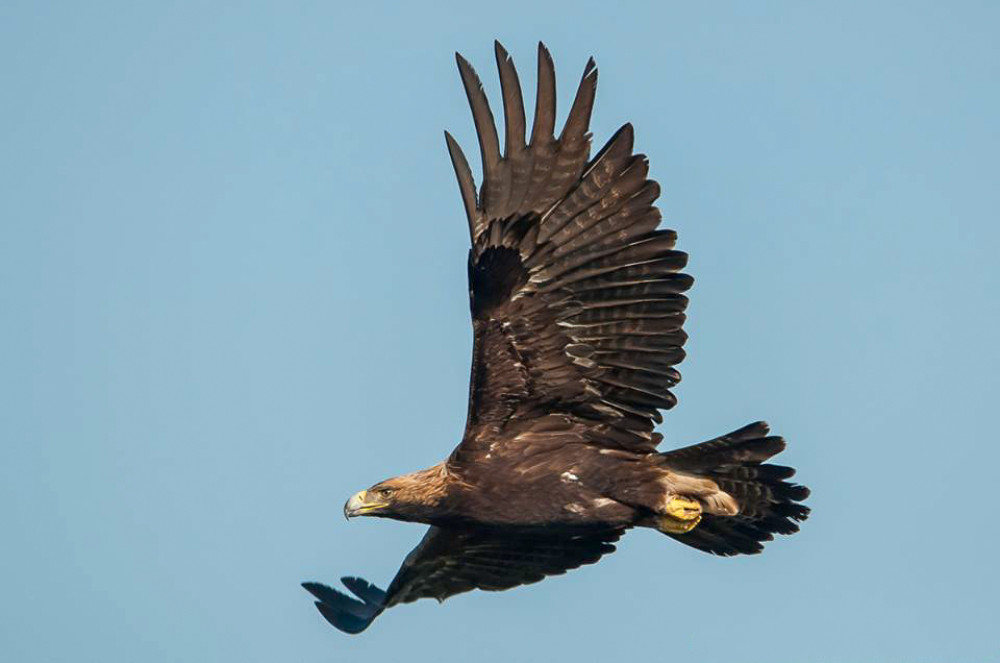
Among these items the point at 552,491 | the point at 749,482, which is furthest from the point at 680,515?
the point at 552,491

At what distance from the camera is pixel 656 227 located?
12.9 m

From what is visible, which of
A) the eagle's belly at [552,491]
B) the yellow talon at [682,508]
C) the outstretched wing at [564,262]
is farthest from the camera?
the yellow talon at [682,508]

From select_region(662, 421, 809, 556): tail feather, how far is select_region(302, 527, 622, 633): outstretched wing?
1115 millimetres

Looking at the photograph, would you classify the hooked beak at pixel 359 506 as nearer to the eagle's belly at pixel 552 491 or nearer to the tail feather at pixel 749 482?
the eagle's belly at pixel 552 491

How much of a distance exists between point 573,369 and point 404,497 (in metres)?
1.58

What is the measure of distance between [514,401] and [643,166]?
6.52 feet

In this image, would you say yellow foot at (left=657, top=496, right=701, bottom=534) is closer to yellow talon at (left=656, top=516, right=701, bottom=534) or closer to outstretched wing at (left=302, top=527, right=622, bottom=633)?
yellow talon at (left=656, top=516, right=701, bottom=534)

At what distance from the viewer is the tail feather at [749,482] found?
1345cm

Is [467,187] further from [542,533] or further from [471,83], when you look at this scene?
[542,533]

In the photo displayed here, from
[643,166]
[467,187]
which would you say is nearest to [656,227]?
[643,166]

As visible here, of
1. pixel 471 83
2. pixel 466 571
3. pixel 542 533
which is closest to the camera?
pixel 471 83

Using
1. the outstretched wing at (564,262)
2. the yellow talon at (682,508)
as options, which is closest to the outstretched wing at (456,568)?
the yellow talon at (682,508)

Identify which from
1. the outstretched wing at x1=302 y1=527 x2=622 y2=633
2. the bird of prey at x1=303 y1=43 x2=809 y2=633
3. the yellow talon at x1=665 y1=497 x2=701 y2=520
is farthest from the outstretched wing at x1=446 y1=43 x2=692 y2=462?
the outstretched wing at x1=302 y1=527 x2=622 y2=633

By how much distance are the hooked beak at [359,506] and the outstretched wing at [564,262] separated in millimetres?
1069
